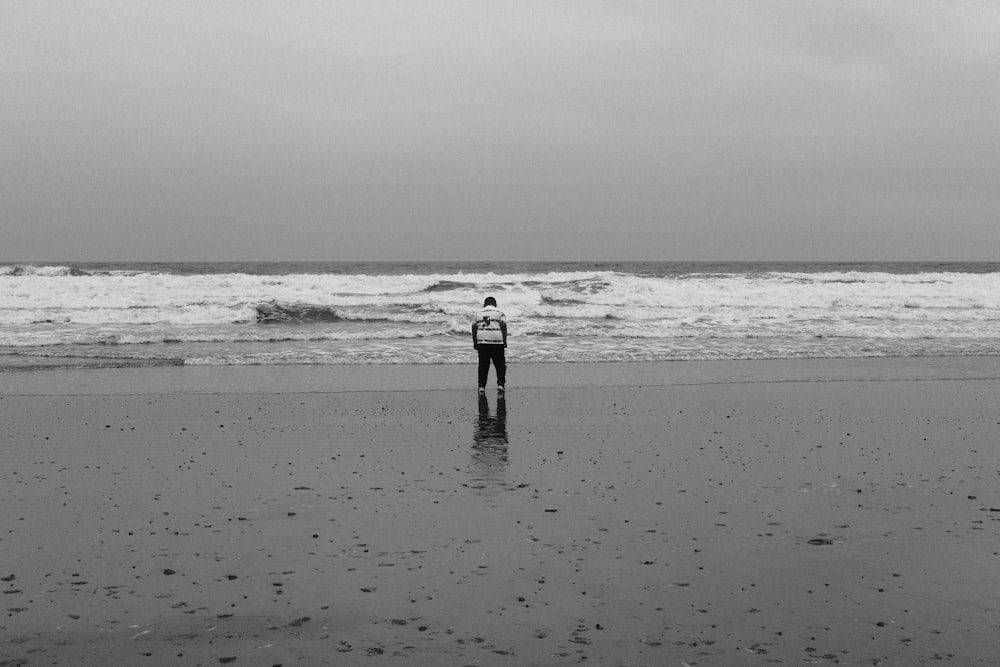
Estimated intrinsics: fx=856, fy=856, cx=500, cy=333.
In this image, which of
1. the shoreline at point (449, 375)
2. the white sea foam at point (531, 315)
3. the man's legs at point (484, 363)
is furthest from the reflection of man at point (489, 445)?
the white sea foam at point (531, 315)

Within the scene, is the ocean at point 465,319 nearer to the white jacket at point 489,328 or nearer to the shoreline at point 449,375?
the shoreline at point 449,375

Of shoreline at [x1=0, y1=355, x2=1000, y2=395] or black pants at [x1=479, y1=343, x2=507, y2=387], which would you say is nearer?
black pants at [x1=479, y1=343, x2=507, y2=387]

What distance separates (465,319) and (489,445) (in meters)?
17.9

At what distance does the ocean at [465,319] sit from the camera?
18.6 m

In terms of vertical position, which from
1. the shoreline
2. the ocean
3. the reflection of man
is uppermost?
the ocean

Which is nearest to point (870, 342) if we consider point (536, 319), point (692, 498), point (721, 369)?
point (721, 369)

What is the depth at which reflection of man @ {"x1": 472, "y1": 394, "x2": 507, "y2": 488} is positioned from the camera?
7918mm

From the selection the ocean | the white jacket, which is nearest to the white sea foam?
the ocean

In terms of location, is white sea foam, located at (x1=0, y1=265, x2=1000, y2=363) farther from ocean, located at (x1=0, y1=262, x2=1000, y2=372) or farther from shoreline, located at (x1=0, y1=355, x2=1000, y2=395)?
shoreline, located at (x1=0, y1=355, x2=1000, y2=395)

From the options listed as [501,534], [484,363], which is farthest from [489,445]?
[484,363]

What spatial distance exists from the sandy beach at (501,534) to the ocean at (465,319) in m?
6.98

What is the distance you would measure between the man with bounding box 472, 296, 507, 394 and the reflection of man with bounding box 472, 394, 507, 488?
46.5 inches

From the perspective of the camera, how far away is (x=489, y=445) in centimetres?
930

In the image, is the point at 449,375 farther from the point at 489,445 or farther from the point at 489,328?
the point at 489,445
